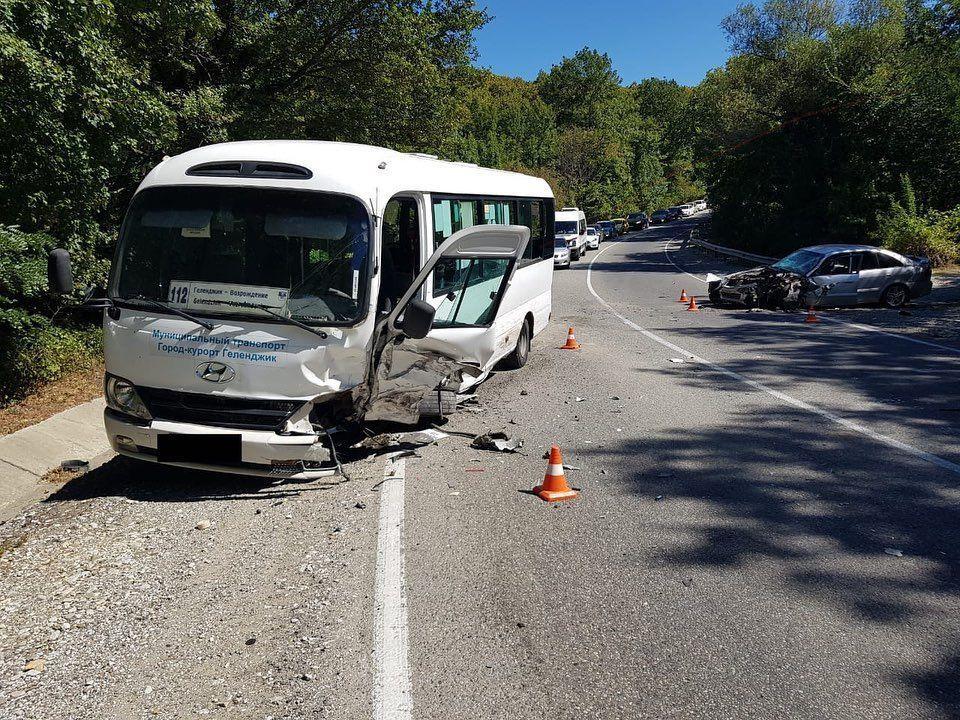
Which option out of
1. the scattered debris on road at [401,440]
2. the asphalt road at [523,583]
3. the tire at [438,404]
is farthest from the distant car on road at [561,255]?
the scattered debris on road at [401,440]

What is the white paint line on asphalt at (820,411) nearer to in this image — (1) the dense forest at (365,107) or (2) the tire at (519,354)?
(2) the tire at (519,354)

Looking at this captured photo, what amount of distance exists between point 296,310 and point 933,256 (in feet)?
93.6

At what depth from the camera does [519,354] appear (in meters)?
11.9

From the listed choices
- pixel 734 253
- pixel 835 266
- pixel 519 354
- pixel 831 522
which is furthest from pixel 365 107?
pixel 734 253

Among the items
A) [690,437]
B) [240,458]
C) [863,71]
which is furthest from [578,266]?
[240,458]

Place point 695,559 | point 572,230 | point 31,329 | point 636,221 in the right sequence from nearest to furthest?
point 695,559 → point 31,329 → point 572,230 → point 636,221

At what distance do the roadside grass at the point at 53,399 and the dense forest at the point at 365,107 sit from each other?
0.95 ft

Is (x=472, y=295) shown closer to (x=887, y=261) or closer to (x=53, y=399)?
(x=53, y=399)

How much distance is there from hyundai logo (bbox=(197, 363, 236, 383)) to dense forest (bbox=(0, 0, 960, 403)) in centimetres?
403

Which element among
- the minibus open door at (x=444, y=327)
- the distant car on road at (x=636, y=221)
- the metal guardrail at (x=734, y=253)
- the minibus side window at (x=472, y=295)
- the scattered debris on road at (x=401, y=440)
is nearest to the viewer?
the minibus open door at (x=444, y=327)

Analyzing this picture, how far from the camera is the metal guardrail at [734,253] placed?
117 feet

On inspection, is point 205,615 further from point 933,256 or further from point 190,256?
point 933,256

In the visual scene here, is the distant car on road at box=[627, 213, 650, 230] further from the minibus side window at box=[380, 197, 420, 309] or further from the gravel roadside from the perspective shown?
the gravel roadside

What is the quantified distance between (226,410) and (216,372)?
0.97 feet
